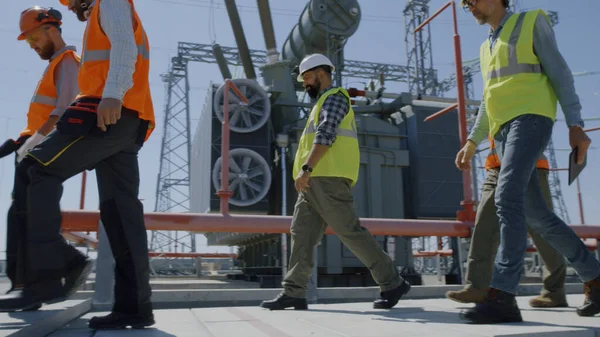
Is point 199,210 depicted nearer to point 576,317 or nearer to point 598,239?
point 598,239

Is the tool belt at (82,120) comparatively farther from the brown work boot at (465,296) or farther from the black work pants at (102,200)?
the brown work boot at (465,296)

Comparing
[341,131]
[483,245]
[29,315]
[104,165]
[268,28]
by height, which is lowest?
[29,315]

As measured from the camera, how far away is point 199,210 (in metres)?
11.5

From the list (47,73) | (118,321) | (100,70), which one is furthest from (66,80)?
(118,321)

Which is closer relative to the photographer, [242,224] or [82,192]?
[242,224]

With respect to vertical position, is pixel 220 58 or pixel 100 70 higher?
pixel 220 58

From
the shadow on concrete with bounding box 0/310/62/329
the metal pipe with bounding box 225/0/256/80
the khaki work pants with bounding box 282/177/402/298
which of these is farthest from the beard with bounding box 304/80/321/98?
the metal pipe with bounding box 225/0/256/80

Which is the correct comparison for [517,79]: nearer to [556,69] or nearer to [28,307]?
[556,69]

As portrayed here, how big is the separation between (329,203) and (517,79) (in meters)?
1.19

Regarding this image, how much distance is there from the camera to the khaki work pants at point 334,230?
2.99 meters

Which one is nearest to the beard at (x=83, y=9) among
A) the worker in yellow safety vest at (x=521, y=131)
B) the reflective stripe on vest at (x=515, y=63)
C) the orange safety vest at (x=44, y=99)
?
the orange safety vest at (x=44, y=99)

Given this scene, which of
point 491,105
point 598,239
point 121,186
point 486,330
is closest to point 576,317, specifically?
point 486,330

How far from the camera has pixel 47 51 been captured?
107 inches

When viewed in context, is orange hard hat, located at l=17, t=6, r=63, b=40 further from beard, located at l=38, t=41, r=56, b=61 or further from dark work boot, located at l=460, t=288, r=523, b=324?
dark work boot, located at l=460, t=288, r=523, b=324
